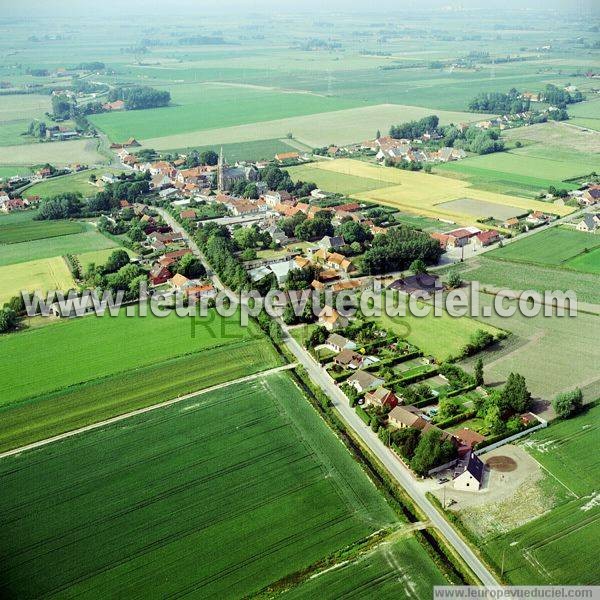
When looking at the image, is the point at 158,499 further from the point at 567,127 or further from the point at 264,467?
the point at 567,127

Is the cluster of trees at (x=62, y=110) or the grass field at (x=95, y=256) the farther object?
the cluster of trees at (x=62, y=110)

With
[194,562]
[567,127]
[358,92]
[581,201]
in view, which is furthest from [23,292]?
[358,92]

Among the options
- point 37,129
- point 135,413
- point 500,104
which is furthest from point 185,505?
point 500,104

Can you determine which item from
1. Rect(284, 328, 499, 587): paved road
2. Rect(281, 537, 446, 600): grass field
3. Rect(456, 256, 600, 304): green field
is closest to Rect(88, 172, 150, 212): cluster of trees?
Rect(284, 328, 499, 587): paved road

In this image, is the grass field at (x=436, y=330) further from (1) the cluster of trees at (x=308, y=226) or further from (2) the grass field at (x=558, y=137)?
(2) the grass field at (x=558, y=137)

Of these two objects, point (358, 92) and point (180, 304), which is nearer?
point (180, 304)

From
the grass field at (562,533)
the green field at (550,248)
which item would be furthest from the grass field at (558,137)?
the grass field at (562,533)
